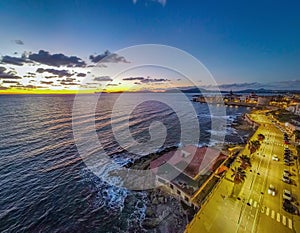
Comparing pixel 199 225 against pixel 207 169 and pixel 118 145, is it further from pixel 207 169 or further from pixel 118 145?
pixel 118 145

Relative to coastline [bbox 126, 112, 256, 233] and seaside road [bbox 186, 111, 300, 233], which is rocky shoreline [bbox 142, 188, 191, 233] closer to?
coastline [bbox 126, 112, 256, 233]

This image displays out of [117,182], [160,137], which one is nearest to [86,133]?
[160,137]

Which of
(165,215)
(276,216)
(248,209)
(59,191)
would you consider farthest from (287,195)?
(59,191)

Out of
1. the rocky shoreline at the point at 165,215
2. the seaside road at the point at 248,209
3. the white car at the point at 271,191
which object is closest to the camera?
the seaside road at the point at 248,209

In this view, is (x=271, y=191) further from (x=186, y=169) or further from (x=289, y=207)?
(x=186, y=169)

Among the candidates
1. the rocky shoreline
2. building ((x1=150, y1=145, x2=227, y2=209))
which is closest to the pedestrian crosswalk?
building ((x1=150, y1=145, x2=227, y2=209))

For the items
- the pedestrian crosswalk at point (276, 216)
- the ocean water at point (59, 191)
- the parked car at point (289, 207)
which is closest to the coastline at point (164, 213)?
the ocean water at point (59, 191)

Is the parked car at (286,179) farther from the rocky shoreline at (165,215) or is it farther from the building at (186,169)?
the rocky shoreline at (165,215)
